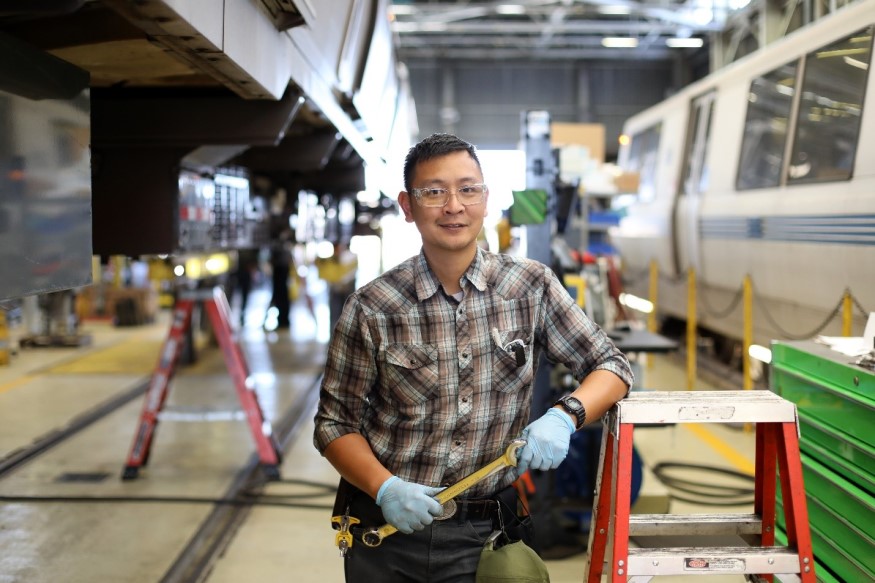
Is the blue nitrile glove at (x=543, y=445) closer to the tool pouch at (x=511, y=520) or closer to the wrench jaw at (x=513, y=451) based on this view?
the wrench jaw at (x=513, y=451)

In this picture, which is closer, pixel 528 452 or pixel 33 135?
pixel 528 452

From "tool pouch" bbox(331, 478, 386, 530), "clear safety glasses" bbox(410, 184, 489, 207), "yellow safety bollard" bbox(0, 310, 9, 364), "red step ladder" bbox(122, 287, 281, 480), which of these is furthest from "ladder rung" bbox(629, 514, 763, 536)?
"yellow safety bollard" bbox(0, 310, 9, 364)

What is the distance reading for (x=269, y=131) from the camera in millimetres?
3967

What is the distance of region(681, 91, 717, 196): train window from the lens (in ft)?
30.0

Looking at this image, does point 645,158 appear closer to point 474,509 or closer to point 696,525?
point 696,525

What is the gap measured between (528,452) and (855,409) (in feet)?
4.94

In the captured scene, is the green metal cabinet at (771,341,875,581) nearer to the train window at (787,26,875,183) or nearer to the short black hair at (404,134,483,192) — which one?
the short black hair at (404,134,483,192)

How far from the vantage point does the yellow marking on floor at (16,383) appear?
8.73 m

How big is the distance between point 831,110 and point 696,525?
425cm

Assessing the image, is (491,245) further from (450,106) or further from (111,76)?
(450,106)

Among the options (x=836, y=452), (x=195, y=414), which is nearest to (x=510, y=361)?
Answer: (x=836, y=452)

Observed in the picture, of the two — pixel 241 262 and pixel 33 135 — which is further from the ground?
pixel 33 135

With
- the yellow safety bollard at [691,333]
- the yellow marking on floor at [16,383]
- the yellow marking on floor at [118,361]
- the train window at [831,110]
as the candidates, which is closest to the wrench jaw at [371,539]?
the train window at [831,110]

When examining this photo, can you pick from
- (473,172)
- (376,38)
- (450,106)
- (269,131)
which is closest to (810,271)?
(376,38)
